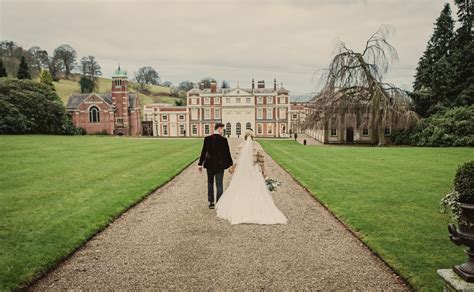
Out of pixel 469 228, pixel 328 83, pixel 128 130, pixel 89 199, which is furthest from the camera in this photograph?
pixel 128 130

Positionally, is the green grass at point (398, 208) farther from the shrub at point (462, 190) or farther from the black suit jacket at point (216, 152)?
the black suit jacket at point (216, 152)

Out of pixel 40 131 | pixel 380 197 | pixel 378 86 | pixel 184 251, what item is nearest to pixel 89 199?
pixel 184 251

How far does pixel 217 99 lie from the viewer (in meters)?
64.6

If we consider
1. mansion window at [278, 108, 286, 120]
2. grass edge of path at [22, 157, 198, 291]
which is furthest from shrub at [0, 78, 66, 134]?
grass edge of path at [22, 157, 198, 291]

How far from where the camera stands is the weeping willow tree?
29.7 metres

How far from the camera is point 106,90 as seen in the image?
327 feet

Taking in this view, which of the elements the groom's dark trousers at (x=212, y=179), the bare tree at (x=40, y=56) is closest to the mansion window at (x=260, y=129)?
the groom's dark trousers at (x=212, y=179)

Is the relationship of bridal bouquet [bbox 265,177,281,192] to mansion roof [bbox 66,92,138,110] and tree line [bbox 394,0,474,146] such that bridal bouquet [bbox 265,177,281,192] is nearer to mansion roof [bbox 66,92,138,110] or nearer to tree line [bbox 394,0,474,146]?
tree line [bbox 394,0,474,146]

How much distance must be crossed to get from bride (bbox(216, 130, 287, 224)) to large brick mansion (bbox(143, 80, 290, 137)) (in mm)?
55982

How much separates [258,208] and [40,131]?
49300mm

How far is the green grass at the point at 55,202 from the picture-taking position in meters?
5.40

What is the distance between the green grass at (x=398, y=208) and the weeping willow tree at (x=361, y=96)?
15.0 metres

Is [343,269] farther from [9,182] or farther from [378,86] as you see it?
[378,86]

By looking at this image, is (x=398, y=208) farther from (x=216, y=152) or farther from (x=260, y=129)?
(x=260, y=129)
